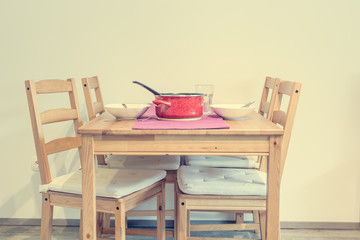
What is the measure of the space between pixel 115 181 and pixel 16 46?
125 cm

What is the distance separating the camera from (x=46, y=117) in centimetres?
167

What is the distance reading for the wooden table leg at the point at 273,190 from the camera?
1382mm

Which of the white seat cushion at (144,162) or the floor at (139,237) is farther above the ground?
the white seat cushion at (144,162)

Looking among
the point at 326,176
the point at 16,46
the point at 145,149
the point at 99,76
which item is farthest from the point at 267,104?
the point at 16,46

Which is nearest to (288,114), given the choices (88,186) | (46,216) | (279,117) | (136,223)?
(279,117)

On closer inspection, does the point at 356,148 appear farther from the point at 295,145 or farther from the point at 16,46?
the point at 16,46

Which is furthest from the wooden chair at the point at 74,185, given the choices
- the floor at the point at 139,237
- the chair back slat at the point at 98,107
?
the floor at the point at 139,237

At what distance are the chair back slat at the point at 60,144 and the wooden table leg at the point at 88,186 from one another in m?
0.32

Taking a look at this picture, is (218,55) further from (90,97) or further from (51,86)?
(51,86)

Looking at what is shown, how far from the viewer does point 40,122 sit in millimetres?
1610

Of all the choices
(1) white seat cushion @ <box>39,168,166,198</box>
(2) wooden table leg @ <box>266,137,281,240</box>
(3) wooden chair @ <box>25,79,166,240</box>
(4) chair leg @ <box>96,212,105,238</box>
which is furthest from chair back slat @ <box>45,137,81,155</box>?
(2) wooden table leg @ <box>266,137,281,240</box>

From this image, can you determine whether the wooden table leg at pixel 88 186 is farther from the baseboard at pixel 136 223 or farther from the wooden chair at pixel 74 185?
the baseboard at pixel 136 223

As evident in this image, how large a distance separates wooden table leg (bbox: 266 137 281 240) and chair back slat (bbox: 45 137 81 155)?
0.96 meters

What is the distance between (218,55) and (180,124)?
3.24ft
